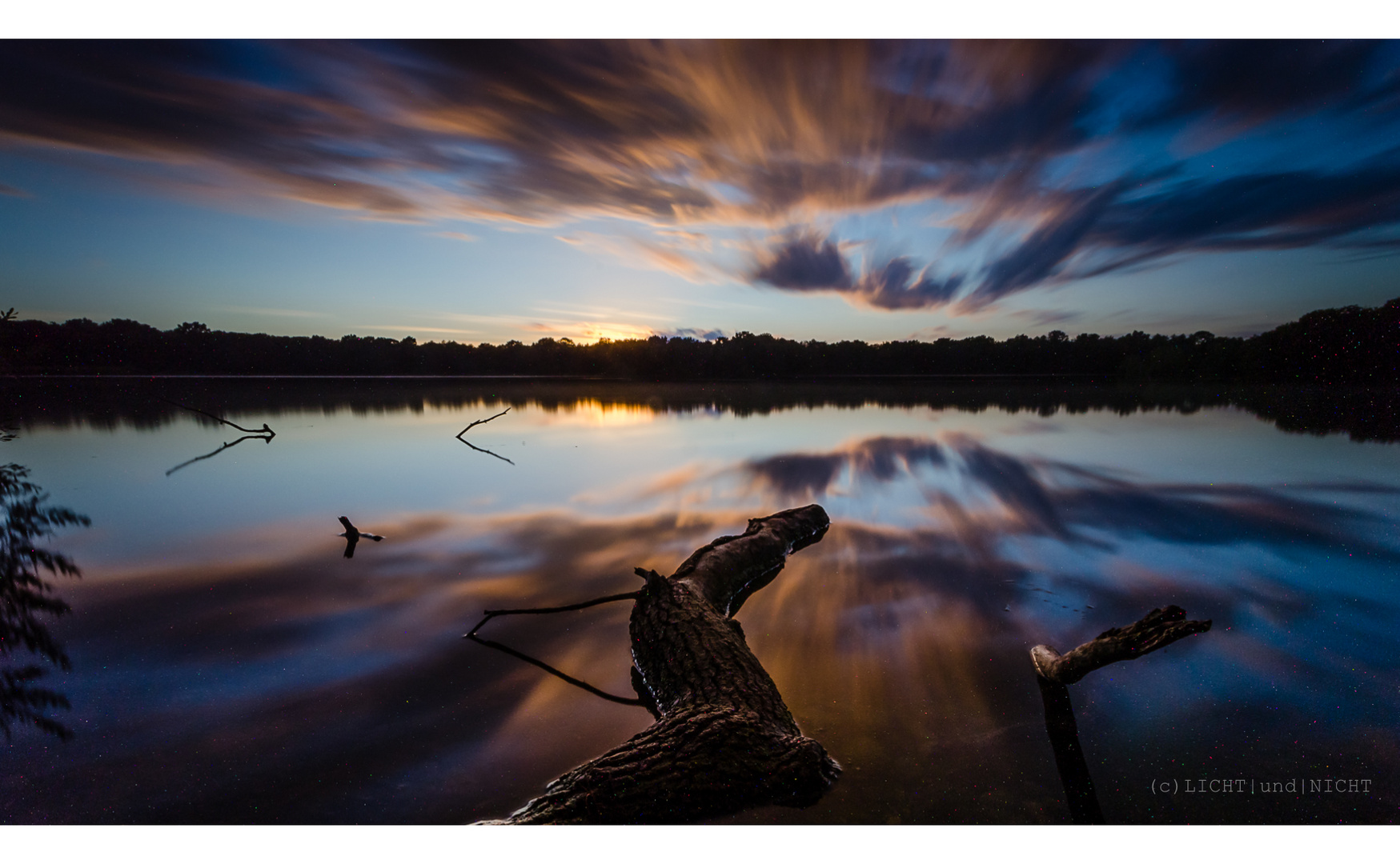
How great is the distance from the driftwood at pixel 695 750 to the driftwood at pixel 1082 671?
53.0 inches

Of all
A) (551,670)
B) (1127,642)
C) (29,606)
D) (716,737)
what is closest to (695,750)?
(716,737)

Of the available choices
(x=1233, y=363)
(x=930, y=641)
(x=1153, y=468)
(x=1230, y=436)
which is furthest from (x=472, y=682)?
(x=1233, y=363)

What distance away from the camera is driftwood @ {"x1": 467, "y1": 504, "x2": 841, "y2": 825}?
2.53 metres

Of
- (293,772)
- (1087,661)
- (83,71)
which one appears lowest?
(293,772)

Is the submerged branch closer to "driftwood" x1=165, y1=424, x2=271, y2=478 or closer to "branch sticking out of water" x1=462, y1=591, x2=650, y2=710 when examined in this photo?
"driftwood" x1=165, y1=424, x2=271, y2=478

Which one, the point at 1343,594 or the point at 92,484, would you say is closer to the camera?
the point at 1343,594

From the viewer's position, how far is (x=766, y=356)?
3056 inches

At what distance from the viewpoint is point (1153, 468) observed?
1248 centimetres

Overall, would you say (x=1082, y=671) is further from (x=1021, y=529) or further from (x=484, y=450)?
(x=484, y=450)

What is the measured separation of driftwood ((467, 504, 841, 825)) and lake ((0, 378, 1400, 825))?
0.56 ft

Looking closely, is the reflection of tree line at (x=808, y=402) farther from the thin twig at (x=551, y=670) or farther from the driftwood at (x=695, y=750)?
the driftwood at (x=695, y=750)

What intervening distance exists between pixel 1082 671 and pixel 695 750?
252cm

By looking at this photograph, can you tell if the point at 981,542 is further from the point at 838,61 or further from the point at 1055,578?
the point at 838,61

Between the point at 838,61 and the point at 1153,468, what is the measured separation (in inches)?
520
